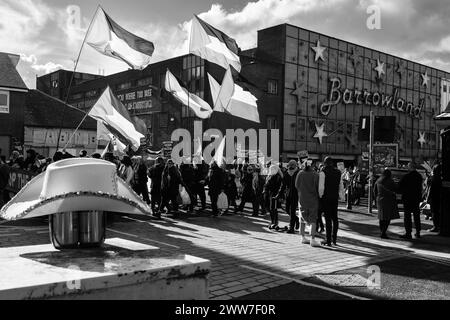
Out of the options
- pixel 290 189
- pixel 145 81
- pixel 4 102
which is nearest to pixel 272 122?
pixel 145 81

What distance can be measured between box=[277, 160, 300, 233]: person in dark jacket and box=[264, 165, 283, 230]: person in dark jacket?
14cm

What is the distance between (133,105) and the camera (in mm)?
50906

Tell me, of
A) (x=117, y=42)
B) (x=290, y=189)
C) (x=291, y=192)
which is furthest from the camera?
(x=117, y=42)

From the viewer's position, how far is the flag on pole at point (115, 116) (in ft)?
42.7

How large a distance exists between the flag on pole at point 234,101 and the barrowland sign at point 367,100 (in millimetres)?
31269

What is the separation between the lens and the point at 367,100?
5172cm

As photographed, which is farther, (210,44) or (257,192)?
(210,44)

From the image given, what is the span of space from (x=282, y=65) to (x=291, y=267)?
3856cm

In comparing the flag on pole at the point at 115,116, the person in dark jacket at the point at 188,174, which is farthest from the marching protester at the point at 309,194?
the person in dark jacket at the point at 188,174

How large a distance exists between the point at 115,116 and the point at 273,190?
210 inches

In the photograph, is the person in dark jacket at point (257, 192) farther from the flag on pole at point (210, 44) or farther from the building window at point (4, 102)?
the building window at point (4, 102)

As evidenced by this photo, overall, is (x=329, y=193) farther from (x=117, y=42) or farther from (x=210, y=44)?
(x=210, y=44)

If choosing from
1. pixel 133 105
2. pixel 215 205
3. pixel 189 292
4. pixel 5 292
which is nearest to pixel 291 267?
pixel 189 292
